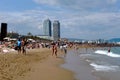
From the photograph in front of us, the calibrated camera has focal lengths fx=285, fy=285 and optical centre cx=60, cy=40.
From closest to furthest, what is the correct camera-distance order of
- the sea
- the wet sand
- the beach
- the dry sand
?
the dry sand, the beach, the wet sand, the sea

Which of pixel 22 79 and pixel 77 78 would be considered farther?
pixel 77 78

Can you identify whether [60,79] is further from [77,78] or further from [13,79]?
[13,79]

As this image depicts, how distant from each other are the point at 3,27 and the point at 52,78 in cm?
3758

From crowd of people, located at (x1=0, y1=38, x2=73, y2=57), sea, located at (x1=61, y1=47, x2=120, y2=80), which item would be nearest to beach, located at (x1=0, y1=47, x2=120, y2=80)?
sea, located at (x1=61, y1=47, x2=120, y2=80)

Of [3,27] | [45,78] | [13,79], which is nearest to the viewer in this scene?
[13,79]

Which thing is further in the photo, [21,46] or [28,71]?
[21,46]

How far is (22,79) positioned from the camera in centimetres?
1123

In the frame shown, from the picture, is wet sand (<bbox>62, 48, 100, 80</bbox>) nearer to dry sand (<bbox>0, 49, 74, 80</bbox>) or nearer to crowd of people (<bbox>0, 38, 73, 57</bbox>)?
dry sand (<bbox>0, 49, 74, 80</bbox>)

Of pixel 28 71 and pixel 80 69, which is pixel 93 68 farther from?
pixel 28 71

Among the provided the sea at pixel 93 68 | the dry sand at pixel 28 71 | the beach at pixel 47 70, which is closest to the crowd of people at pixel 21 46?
the beach at pixel 47 70

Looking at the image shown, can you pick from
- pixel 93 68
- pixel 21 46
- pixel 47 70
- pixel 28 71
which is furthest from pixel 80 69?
pixel 21 46

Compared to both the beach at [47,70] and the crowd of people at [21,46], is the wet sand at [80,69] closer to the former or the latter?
the beach at [47,70]

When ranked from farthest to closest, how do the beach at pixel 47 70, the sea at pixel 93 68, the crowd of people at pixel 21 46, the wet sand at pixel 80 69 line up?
the crowd of people at pixel 21 46 → the sea at pixel 93 68 → the wet sand at pixel 80 69 → the beach at pixel 47 70

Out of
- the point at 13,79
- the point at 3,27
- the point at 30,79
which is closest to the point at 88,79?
the point at 30,79
